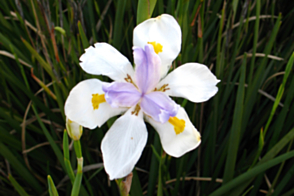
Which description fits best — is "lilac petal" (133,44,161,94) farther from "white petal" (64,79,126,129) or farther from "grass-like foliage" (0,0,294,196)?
"grass-like foliage" (0,0,294,196)

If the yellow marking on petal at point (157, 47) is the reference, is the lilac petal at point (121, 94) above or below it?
below

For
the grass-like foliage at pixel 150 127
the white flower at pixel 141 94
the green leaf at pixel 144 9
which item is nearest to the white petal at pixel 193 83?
the white flower at pixel 141 94

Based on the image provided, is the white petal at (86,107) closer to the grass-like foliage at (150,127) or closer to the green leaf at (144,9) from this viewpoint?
the green leaf at (144,9)

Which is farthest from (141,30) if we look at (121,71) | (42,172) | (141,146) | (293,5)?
(293,5)

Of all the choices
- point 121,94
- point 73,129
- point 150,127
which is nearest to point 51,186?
point 73,129

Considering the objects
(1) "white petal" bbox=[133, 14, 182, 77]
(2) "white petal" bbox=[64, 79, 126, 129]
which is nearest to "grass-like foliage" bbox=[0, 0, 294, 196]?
(1) "white petal" bbox=[133, 14, 182, 77]
